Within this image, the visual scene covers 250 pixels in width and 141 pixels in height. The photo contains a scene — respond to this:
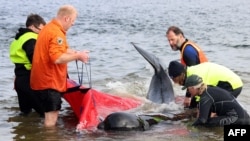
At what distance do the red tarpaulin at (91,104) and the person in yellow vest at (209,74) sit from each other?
58.2 inches

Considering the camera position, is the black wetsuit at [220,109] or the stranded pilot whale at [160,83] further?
the stranded pilot whale at [160,83]

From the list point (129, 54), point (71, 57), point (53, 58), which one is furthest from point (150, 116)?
point (129, 54)

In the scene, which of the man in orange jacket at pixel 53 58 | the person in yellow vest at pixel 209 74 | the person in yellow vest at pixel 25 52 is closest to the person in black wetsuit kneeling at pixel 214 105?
the person in yellow vest at pixel 209 74

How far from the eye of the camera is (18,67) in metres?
8.85

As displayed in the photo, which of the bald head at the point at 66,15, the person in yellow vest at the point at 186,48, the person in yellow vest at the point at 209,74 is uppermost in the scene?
the bald head at the point at 66,15

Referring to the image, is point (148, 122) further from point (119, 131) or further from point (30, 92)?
point (30, 92)

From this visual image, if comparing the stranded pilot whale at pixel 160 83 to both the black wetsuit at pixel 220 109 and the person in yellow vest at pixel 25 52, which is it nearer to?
the black wetsuit at pixel 220 109

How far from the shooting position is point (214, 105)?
25.9 feet

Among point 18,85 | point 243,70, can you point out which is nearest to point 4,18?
point 243,70

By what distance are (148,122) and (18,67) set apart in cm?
241

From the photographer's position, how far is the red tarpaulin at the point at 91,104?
27.8 ft

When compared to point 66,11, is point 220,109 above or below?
below

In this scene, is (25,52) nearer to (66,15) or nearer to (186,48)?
(66,15)

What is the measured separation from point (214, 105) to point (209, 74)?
582mm
